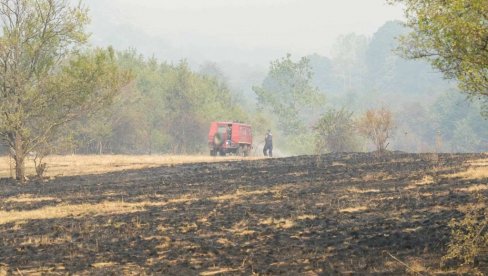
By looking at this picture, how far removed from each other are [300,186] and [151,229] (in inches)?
393

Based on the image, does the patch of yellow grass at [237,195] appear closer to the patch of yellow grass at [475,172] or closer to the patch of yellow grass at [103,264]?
the patch of yellow grass at [475,172]

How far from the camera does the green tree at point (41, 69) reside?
3181cm

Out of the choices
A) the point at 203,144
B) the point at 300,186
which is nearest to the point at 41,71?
the point at 300,186

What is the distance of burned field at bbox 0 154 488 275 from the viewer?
40.2ft

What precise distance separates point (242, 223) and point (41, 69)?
1922 centimetres

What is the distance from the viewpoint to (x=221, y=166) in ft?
126

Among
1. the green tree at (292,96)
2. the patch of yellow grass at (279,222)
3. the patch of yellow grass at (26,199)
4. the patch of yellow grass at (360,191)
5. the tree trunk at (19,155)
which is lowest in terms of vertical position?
the patch of yellow grass at (279,222)

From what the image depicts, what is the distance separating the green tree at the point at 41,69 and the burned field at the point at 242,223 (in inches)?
146

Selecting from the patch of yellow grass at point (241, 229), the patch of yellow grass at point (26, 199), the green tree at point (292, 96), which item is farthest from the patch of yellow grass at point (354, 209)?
the green tree at point (292, 96)

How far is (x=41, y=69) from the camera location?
1277 inches

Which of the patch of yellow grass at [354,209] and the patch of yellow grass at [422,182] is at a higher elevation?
the patch of yellow grass at [422,182]

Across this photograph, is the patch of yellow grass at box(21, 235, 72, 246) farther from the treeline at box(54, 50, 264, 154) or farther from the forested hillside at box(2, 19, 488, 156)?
the treeline at box(54, 50, 264, 154)

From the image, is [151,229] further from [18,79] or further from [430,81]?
[430,81]

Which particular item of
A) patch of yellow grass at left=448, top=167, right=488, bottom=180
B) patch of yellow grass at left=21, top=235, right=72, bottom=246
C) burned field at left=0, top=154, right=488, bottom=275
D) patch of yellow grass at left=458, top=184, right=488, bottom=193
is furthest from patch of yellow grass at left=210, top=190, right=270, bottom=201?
patch of yellow grass at left=21, top=235, right=72, bottom=246
